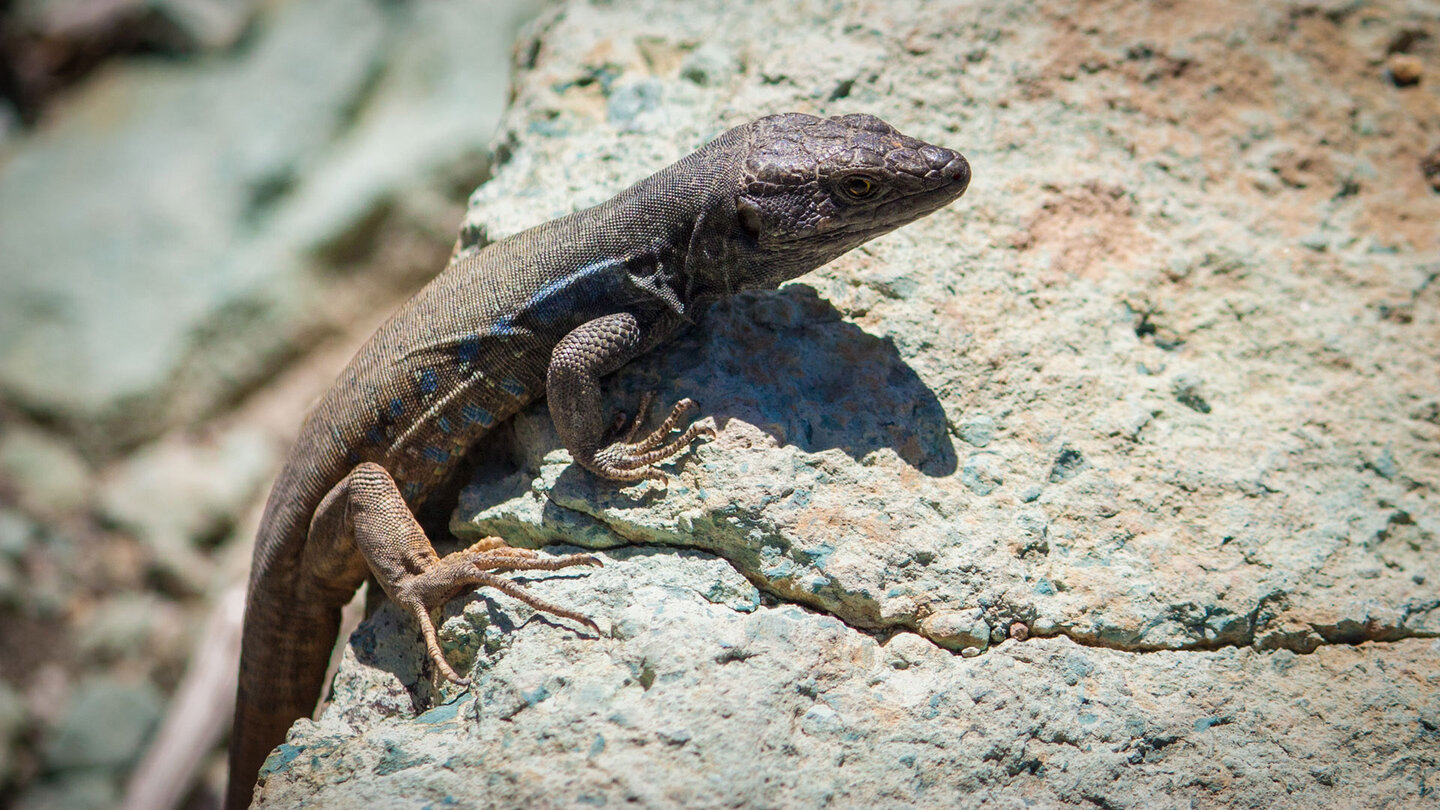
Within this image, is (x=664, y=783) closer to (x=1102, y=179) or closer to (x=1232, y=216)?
(x=1102, y=179)

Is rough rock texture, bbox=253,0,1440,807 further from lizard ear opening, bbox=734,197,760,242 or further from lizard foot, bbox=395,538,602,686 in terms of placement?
lizard ear opening, bbox=734,197,760,242

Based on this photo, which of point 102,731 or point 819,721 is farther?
point 102,731

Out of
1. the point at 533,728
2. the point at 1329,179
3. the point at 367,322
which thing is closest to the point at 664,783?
the point at 533,728

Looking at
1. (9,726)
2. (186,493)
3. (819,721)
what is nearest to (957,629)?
(819,721)

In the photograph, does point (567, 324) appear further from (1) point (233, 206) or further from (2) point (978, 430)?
(1) point (233, 206)

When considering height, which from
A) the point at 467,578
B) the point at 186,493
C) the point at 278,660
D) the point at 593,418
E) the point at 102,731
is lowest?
the point at 102,731

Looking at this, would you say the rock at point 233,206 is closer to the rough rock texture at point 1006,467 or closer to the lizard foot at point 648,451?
the rough rock texture at point 1006,467
